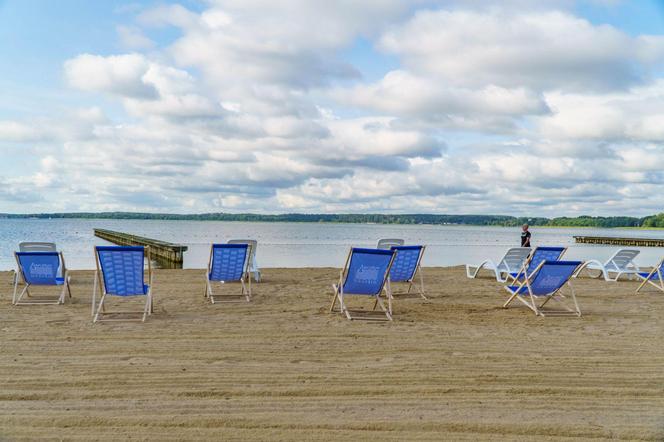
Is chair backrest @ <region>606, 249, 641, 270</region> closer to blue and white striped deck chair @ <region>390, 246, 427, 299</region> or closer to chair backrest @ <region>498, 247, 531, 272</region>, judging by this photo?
chair backrest @ <region>498, 247, 531, 272</region>

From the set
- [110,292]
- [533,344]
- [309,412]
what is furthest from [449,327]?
[110,292]

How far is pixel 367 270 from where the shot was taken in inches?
279

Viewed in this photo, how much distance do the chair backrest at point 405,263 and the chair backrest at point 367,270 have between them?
115cm

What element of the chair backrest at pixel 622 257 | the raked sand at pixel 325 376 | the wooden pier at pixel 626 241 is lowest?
the wooden pier at pixel 626 241

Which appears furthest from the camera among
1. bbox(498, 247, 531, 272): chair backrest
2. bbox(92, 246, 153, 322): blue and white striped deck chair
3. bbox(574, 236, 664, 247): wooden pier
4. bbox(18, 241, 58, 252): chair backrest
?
bbox(574, 236, 664, 247): wooden pier

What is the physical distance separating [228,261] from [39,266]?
242 cm

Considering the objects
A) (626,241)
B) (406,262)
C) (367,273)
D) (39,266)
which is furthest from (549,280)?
(626,241)

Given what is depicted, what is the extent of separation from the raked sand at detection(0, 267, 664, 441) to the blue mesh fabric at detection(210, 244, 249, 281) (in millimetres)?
888

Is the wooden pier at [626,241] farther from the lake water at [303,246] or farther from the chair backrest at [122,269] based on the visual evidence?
the chair backrest at [122,269]

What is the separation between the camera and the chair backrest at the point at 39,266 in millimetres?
7668

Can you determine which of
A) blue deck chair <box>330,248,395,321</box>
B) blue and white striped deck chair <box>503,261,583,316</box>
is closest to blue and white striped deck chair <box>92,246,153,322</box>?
blue deck chair <box>330,248,395,321</box>

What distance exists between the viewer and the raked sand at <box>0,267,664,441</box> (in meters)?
3.43

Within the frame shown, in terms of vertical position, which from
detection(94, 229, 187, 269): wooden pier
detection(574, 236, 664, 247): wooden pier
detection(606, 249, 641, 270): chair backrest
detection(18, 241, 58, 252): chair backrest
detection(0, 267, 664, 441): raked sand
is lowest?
detection(574, 236, 664, 247): wooden pier

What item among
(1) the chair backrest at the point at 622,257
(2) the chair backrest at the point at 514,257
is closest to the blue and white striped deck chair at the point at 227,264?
(2) the chair backrest at the point at 514,257
